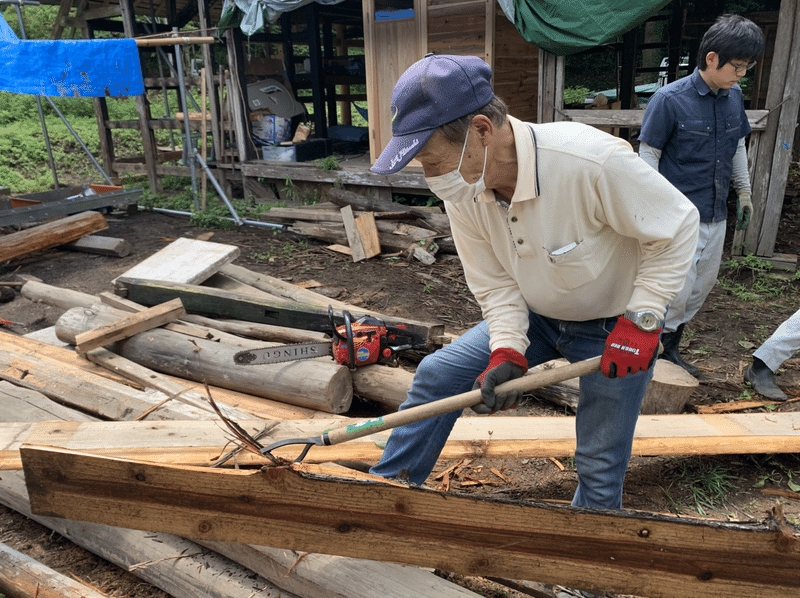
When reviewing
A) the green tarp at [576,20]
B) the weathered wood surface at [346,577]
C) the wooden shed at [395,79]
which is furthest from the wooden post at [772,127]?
the weathered wood surface at [346,577]

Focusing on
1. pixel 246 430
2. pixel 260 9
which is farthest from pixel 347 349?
pixel 260 9

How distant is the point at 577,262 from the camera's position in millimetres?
2020

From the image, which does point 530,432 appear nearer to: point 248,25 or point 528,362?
point 528,362

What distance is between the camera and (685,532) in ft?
5.42

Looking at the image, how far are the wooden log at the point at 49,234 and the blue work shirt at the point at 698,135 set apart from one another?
7.37 metres

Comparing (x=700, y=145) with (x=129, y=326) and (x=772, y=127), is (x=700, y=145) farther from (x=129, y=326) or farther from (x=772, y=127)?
(x=129, y=326)

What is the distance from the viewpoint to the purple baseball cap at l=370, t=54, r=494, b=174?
1.81 meters

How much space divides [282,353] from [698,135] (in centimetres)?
313

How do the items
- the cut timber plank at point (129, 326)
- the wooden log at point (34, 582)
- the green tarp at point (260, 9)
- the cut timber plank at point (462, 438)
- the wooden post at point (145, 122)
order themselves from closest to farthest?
1. the wooden log at point (34, 582)
2. the cut timber plank at point (462, 438)
3. the cut timber plank at point (129, 326)
4. the green tarp at point (260, 9)
5. the wooden post at point (145, 122)

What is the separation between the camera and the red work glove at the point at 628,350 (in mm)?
1953

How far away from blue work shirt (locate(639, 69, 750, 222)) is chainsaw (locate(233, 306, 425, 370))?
88.1 inches

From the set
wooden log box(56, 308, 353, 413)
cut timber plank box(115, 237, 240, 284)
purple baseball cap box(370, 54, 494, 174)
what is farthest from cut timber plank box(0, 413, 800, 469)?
cut timber plank box(115, 237, 240, 284)

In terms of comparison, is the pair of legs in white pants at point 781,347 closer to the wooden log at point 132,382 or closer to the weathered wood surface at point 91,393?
the wooden log at point 132,382

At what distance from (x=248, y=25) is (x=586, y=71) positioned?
13821mm
